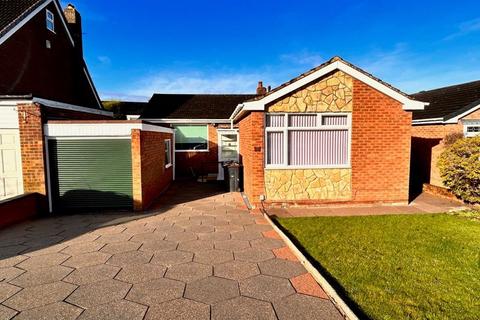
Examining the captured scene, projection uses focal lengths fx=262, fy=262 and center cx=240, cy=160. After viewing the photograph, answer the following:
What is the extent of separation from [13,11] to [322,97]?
1315 cm

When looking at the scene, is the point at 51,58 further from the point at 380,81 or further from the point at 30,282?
the point at 380,81

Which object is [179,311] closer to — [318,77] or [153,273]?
[153,273]

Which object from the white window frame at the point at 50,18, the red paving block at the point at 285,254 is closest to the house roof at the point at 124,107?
the white window frame at the point at 50,18

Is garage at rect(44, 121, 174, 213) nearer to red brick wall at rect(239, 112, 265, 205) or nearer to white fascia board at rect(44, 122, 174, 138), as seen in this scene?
white fascia board at rect(44, 122, 174, 138)

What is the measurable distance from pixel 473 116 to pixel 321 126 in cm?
671

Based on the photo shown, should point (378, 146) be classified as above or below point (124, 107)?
Answer: below

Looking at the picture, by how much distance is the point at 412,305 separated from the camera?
3.34 metres

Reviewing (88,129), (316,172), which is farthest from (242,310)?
(88,129)

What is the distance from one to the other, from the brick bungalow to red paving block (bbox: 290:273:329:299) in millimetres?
4327

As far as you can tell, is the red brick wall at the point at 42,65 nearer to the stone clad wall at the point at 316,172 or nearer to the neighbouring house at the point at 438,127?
the stone clad wall at the point at 316,172

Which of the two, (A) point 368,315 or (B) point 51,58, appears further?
(B) point 51,58

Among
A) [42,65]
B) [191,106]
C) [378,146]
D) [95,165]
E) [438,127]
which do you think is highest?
[42,65]

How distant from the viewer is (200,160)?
16094 millimetres

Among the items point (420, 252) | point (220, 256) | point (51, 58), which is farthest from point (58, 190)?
point (420, 252)
